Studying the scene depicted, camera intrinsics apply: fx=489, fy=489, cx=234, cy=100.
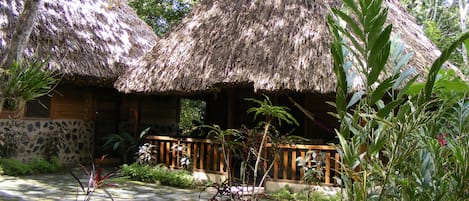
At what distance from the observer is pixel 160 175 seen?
23.8 ft

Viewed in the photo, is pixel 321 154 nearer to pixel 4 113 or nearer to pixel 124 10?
pixel 4 113

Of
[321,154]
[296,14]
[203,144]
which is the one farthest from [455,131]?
[203,144]

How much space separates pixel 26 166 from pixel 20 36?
12.4 feet

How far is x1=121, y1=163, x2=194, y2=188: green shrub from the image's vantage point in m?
7.10

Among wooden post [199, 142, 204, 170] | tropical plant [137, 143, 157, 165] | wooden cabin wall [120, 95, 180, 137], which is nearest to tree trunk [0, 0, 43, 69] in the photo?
wooden post [199, 142, 204, 170]

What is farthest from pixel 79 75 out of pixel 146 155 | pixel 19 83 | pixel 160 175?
pixel 19 83

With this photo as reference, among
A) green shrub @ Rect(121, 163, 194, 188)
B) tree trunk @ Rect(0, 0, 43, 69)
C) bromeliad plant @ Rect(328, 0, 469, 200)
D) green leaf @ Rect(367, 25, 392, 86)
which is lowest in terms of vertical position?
green shrub @ Rect(121, 163, 194, 188)

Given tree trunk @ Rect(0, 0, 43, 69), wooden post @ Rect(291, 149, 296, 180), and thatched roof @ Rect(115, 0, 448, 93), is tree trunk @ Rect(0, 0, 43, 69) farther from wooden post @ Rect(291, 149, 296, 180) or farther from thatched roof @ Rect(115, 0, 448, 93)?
wooden post @ Rect(291, 149, 296, 180)

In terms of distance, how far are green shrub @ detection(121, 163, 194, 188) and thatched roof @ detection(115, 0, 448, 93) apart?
1.19 meters

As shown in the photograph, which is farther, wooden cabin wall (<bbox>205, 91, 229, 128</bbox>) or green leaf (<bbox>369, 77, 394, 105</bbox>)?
wooden cabin wall (<bbox>205, 91, 229, 128</bbox>)

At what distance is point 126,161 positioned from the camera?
886 centimetres

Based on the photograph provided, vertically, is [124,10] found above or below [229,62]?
above

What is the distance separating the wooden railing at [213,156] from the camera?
21.2 ft

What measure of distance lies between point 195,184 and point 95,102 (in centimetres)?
330
